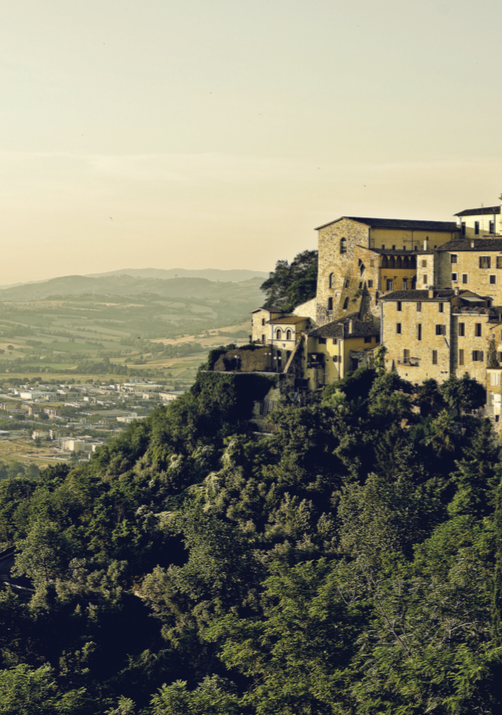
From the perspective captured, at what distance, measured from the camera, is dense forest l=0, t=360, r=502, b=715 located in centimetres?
3434

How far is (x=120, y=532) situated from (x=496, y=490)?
21.1m

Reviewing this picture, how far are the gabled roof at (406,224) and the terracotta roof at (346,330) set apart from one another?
25.0 feet

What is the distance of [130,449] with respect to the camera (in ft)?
231

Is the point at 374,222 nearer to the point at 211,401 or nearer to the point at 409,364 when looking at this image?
the point at 409,364

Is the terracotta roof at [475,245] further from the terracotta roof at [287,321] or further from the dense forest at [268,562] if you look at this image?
the terracotta roof at [287,321]

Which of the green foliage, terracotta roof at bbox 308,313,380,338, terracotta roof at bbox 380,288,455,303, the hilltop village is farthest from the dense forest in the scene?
the green foliage

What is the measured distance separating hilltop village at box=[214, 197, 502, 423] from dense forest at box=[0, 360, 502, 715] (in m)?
1.58

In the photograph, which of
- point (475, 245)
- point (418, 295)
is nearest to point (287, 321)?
point (418, 295)

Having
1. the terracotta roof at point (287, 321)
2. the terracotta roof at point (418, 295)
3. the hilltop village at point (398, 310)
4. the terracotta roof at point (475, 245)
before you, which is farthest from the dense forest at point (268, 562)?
the terracotta roof at point (475, 245)

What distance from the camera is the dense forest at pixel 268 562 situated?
34.3m

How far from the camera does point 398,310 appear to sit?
204 ft

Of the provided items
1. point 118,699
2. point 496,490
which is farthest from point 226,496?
point 118,699

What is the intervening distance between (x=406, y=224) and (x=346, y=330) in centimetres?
1056

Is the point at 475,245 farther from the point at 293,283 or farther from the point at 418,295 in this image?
the point at 293,283
